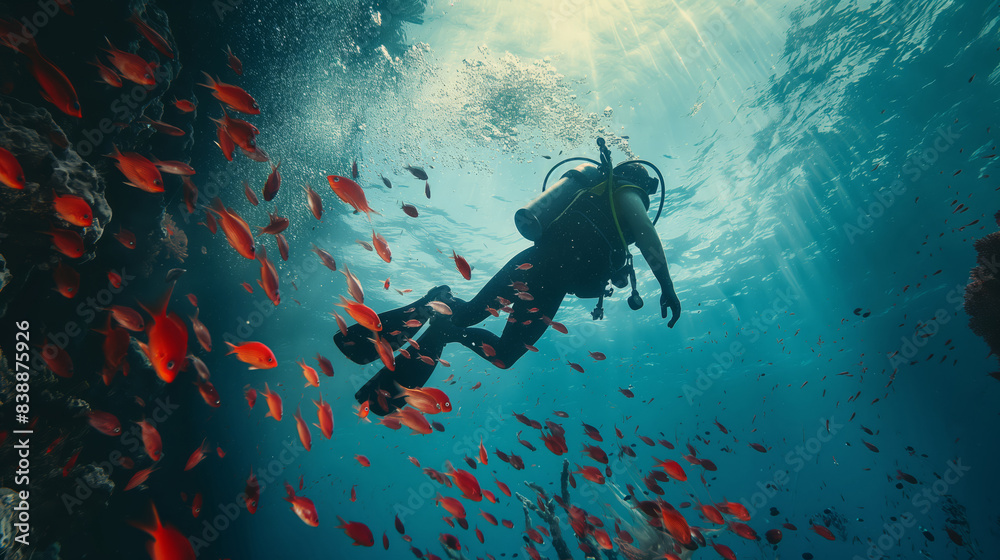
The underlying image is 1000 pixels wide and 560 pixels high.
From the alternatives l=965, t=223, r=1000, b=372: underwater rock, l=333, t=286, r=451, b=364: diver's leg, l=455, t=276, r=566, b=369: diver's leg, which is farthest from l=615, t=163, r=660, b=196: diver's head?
l=965, t=223, r=1000, b=372: underwater rock

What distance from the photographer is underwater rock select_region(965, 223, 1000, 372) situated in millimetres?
5238

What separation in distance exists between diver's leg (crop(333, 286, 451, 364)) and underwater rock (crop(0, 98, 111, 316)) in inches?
125

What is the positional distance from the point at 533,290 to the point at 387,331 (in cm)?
194

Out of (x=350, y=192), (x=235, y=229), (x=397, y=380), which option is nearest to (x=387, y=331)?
(x=397, y=380)

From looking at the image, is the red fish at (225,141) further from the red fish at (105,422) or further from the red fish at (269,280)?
the red fish at (105,422)

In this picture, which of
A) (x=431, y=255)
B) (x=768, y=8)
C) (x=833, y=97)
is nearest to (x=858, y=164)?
(x=833, y=97)

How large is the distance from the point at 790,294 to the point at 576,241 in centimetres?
2524

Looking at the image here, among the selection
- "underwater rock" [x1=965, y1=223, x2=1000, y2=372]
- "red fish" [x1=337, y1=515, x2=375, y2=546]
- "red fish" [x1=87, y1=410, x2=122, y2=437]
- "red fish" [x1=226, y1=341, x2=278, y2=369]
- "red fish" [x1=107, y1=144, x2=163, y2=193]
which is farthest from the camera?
"underwater rock" [x1=965, y1=223, x2=1000, y2=372]

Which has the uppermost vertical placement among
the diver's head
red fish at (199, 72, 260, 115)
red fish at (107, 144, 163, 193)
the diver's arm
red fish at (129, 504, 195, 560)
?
the diver's head

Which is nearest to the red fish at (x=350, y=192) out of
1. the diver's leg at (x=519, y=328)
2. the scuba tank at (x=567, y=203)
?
the scuba tank at (x=567, y=203)

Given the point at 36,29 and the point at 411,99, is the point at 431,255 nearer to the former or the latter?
the point at 411,99

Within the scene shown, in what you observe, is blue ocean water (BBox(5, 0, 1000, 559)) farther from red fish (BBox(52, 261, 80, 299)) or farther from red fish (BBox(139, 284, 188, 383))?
red fish (BBox(52, 261, 80, 299))

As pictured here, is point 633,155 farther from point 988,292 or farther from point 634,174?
point 634,174

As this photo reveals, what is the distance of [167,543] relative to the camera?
2498 mm
